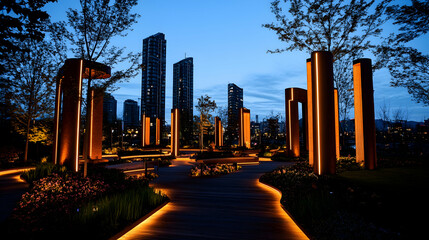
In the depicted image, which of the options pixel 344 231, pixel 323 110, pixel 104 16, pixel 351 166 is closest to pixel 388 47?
pixel 351 166

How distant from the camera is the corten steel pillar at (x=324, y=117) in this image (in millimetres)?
7477

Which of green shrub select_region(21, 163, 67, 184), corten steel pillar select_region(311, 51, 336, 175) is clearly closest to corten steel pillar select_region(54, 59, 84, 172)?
green shrub select_region(21, 163, 67, 184)

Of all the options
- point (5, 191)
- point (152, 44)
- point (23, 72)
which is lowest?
point (5, 191)

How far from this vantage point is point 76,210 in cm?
416

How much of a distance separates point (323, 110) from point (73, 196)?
7.46 metres

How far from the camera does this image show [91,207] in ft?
13.9

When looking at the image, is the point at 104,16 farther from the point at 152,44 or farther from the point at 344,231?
the point at 152,44

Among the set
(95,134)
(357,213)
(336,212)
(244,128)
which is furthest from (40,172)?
(244,128)

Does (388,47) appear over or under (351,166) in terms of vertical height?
over

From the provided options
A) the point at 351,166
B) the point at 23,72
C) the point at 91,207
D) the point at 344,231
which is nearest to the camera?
the point at 344,231

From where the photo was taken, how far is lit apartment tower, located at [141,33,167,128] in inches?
4321

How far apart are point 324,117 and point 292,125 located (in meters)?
10.6

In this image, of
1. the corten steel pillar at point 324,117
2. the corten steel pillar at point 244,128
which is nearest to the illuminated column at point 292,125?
the corten steel pillar at point 244,128

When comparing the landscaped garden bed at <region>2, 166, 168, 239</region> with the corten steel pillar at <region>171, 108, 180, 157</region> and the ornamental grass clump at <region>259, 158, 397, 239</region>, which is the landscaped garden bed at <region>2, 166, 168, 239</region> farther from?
the corten steel pillar at <region>171, 108, 180, 157</region>
